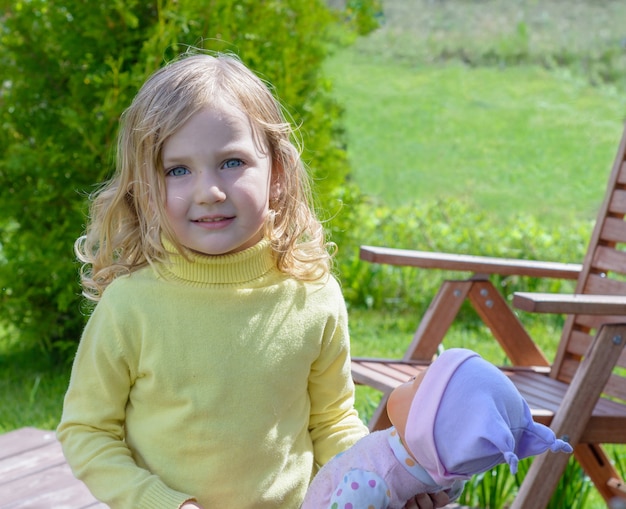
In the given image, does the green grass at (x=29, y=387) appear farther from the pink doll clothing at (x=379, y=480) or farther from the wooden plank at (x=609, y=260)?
the pink doll clothing at (x=379, y=480)

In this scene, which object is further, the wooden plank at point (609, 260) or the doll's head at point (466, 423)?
the wooden plank at point (609, 260)

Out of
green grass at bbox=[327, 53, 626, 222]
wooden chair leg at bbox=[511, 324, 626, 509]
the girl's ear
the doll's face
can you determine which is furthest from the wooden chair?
green grass at bbox=[327, 53, 626, 222]

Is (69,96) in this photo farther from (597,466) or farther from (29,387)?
(597,466)

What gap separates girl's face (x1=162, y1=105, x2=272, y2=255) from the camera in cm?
163

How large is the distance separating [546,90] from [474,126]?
4.58 feet

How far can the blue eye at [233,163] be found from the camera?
165cm

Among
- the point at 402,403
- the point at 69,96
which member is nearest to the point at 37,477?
the point at 402,403

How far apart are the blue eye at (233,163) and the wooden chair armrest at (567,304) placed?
897mm

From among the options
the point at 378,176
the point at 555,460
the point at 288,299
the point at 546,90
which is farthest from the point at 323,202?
the point at 546,90

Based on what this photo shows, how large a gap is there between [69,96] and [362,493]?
3.18 m

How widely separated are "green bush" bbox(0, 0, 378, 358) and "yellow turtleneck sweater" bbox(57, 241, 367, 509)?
241cm

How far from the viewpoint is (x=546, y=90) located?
11.8 meters

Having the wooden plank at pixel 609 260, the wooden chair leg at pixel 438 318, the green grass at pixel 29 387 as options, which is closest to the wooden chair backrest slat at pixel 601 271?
the wooden plank at pixel 609 260

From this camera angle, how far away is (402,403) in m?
1.46
